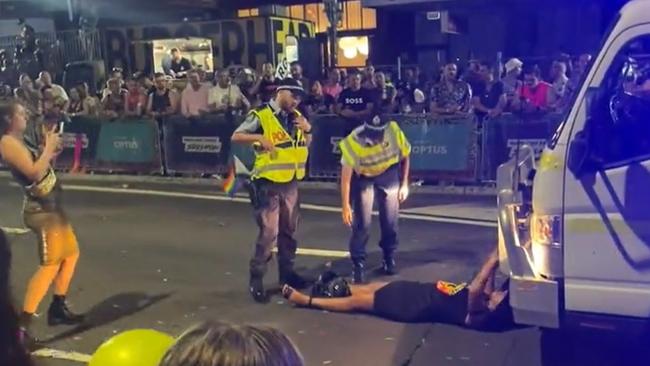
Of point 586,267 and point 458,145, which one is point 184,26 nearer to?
point 458,145

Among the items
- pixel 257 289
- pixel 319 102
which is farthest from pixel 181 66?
pixel 257 289

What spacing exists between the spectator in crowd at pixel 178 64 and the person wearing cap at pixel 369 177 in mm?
13742

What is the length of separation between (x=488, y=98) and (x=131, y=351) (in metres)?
10.9

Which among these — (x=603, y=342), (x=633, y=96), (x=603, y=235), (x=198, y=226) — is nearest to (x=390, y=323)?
(x=603, y=342)

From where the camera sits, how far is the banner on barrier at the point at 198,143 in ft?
48.3

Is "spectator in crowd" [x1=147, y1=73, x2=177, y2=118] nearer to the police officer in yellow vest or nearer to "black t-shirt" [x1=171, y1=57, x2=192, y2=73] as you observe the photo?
"black t-shirt" [x1=171, y1=57, x2=192, y2=73]

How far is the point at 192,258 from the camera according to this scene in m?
8.91

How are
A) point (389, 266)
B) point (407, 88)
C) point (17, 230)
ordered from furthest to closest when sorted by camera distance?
point (407, 88) < point (17, 230) < point (389, 266)

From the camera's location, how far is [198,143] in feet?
49.2

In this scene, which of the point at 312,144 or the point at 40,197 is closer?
the point at 40,197

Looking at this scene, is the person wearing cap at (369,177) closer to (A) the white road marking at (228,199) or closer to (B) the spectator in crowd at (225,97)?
(A) the white road marking at (228,199)

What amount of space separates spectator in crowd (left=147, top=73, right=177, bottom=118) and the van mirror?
1178 centimetres

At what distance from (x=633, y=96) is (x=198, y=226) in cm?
676

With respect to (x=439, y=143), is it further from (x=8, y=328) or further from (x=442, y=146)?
(x=8, y=328)
